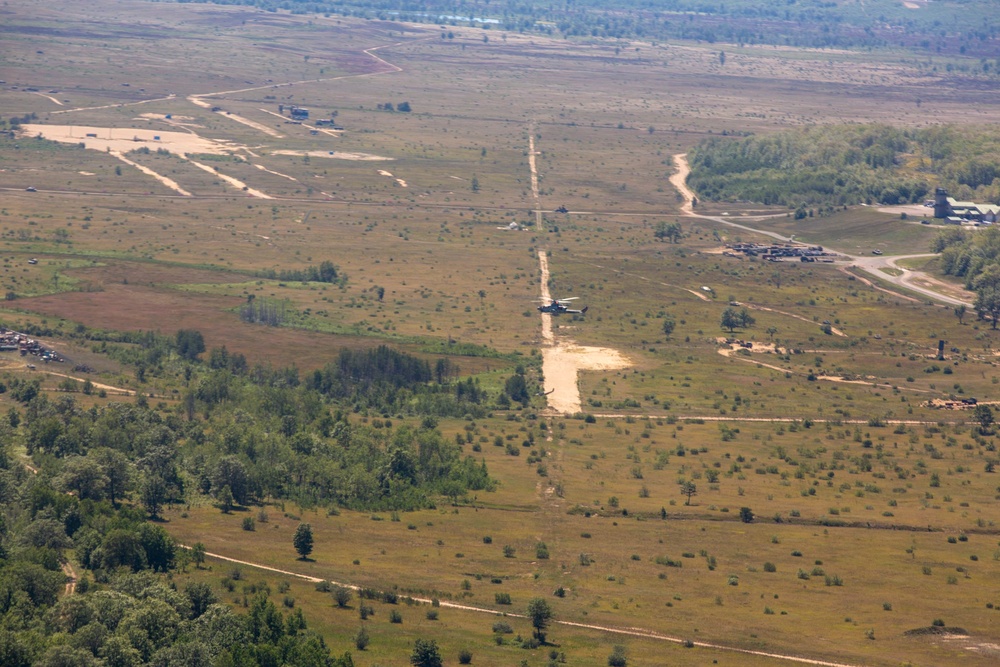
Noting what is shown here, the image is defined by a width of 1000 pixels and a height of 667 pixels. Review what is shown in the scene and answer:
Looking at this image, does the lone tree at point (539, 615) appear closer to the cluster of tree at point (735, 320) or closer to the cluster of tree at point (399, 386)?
the cluster of tree at point (399, 386)

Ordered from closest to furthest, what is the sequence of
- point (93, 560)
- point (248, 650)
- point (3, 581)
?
point (248, 650) < point (3, 581) < point (93, 560)

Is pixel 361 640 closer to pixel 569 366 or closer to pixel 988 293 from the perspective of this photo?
pixel 569 366

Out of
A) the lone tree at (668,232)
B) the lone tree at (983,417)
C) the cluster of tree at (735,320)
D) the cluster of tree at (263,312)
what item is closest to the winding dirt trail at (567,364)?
the cluster of tree at (735,320)

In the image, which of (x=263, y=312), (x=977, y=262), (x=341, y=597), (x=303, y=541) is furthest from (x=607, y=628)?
(x=977, y=262)

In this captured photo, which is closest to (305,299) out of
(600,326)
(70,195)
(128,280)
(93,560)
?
(128,280)

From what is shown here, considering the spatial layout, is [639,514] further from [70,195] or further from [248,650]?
[70,195]

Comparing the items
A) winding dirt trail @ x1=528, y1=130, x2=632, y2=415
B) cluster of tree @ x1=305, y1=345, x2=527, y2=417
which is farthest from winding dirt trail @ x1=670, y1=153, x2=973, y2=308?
cluster of tree @ x1=305, y1=345, x2=527, y2=417
